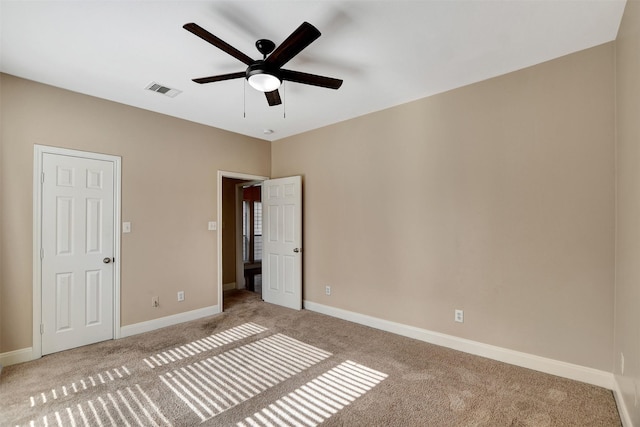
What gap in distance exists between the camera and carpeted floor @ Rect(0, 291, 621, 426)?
2.06 metres

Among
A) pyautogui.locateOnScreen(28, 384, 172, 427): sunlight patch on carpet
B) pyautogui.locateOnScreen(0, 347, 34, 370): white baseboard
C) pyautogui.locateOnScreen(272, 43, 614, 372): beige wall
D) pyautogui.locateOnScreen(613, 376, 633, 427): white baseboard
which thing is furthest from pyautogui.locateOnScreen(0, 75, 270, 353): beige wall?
pyautogui.locateOnScreen(613, 376, 633, 427): white baseboard

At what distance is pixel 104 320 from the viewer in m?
3.34

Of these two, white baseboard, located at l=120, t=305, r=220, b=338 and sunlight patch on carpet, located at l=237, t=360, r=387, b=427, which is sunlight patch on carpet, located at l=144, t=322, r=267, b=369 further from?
sunlight patch on carpet, located at l=237, t=360, r=387, b=427

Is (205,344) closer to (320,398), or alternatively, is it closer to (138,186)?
(320,398)

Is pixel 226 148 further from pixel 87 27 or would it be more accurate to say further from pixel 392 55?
pixel 392 55

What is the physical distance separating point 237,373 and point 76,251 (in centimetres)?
220

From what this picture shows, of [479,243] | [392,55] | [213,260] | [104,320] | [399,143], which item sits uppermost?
[392,55]

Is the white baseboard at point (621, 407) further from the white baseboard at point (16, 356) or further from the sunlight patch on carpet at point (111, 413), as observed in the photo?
the white baseboard at point (16, 356)

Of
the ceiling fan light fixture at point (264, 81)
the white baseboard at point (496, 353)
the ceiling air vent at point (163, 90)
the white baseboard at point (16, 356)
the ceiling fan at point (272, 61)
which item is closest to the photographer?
the ceiling fan at point (272, 61)

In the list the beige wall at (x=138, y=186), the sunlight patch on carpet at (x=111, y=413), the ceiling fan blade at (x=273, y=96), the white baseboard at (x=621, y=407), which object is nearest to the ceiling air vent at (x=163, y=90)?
the beige wall at (x=138, y=186)

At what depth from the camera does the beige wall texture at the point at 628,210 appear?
5.55ft

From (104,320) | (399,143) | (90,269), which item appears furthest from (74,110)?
(399,143)

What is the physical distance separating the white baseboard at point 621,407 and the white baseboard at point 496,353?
0.31ft

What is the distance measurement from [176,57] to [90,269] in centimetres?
247
